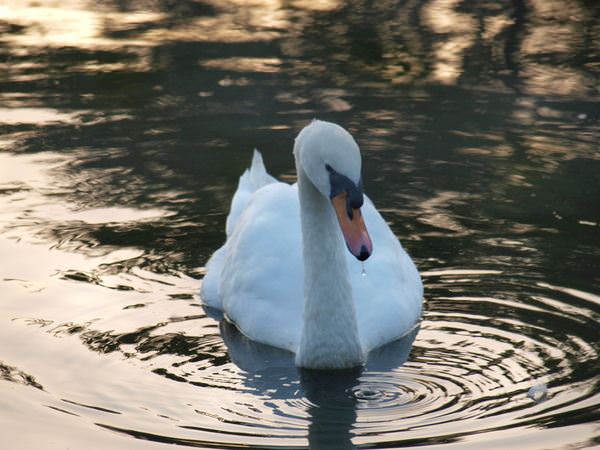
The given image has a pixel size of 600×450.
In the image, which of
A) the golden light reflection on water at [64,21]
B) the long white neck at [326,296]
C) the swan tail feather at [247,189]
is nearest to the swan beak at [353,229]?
the long white neck at [326,296]

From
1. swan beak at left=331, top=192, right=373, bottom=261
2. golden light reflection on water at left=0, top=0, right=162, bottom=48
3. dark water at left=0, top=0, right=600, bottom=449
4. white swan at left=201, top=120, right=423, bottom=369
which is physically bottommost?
golden light reflection on water at left=0, top=0, right=162, bottom=48

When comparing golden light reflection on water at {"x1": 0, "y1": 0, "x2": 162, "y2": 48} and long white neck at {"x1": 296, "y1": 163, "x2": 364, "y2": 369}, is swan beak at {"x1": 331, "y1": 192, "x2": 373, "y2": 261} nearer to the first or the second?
long white neck at {"x1": 296, "y1": 163, "x2": 364, "y2": 369}

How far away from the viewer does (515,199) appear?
10.8 m

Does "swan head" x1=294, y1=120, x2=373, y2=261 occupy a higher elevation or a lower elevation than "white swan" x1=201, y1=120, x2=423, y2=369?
higher

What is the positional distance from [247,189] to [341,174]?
124 inches

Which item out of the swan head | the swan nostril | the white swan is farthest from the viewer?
the white swan

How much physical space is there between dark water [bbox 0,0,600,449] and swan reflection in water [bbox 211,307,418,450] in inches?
0.7

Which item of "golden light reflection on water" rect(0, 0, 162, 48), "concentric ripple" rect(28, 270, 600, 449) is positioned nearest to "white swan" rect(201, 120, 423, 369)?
"concentric ripple" rect(28, 270, 600, 449)

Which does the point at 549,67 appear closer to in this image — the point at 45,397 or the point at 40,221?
the point at 40,221

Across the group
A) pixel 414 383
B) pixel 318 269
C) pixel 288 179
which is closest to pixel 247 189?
pixel 288 179

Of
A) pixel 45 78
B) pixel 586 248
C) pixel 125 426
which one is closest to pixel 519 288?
pixel 586 248

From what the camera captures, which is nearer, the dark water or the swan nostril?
the swan nostril

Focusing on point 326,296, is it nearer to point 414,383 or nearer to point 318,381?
point 318,381

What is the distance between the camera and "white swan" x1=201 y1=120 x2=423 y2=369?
7.34 metres
